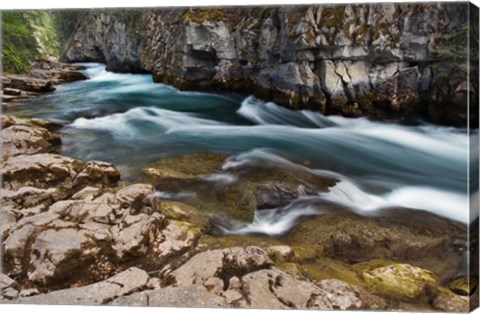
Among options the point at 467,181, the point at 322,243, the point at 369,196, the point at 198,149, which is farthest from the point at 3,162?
the point at 467,181

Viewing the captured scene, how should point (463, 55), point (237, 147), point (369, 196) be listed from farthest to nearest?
1. point (237, 147)
2. point (369, 196)
3. point (463, 55)

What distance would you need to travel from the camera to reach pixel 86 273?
4.58 metres

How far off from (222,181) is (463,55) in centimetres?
225

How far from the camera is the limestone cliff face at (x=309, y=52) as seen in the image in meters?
4.23

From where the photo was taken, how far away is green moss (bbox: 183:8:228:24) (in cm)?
477

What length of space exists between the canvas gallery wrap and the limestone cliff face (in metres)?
0.01

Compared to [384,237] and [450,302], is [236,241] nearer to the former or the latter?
[384,237]

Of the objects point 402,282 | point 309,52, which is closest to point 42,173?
point 309,52

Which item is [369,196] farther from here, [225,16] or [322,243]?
[225,16]

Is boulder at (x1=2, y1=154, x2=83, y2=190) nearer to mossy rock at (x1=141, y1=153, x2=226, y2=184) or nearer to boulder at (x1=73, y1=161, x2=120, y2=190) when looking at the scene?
boulder at (x1=73, y1=161, x2=120, y2=190)

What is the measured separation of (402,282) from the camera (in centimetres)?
423

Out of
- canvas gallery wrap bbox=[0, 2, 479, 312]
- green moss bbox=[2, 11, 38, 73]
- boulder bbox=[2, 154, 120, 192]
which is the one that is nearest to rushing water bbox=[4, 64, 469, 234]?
canvas gallery wrap bbox=[0, 2, 479, 312]

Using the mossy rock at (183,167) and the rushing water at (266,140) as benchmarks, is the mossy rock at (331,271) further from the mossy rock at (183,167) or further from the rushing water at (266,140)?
the mossy rock at (183,167)

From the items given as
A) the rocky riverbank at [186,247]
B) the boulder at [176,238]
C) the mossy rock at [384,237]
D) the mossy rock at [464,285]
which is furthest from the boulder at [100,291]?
the mossy rock at [464,285]
